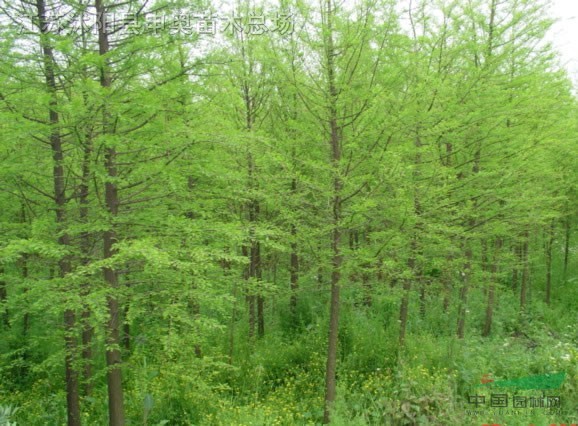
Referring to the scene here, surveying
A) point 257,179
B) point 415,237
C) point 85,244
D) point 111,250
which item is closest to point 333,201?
point 257,179

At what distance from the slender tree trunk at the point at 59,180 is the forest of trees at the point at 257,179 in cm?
4

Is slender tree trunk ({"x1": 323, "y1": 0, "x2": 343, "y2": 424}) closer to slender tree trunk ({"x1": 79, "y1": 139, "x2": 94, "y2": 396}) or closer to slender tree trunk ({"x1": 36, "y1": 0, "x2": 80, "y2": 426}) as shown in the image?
slender tree trunk ({"x1": 79, "y1": 139, "x2": 94, "y2": 396})

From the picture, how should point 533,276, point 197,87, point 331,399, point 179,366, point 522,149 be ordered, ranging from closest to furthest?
point 197,87 < point 179,366 < point 331,399 < point 522,149 < point 533,276

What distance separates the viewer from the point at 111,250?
539 centimetres

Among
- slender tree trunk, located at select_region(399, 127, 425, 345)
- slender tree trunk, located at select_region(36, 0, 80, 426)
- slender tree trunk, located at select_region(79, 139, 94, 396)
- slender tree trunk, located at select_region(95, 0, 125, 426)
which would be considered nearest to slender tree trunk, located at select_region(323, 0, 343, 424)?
slender tree trunk, located at select_region(399, 127, 425, 345)

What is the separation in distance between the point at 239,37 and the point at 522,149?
624 cm

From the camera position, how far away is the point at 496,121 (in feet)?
24.0

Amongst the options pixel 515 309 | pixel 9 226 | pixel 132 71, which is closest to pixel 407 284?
pixel 132 71

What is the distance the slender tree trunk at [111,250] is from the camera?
512cm

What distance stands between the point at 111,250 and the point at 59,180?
1464mm

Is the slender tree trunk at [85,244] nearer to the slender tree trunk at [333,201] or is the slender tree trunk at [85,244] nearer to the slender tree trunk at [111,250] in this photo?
the slender tree trunk at [111,250]

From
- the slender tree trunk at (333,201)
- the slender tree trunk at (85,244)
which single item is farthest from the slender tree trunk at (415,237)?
the slender tree trunk at (85,244)

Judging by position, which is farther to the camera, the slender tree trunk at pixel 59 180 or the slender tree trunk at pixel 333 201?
the slender tree trunk at pixel 333 201

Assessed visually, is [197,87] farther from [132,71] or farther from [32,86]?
[32,86]
